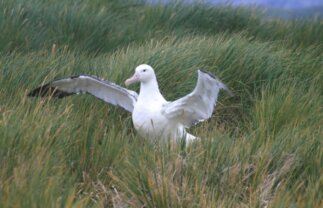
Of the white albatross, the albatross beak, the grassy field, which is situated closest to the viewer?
the grassy field

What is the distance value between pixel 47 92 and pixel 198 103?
105 cm

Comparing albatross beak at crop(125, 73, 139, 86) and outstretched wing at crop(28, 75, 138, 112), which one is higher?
albatross beak at crop(125, 73, 139, 86)

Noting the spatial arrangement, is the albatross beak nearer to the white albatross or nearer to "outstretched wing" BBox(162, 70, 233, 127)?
the white albatross

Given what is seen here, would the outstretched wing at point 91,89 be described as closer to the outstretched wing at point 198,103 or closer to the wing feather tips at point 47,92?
the wing feather tips at point 47,92

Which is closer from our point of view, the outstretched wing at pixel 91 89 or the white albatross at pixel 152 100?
the white albatross at pixel 152 100

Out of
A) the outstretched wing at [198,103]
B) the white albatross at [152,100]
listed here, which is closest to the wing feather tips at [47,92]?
the white albatross at [152,100]

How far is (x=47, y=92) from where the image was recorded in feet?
15.7

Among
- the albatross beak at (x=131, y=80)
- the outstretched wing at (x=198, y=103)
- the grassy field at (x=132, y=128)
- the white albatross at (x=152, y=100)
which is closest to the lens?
the grassy field at (x=132, y=128)

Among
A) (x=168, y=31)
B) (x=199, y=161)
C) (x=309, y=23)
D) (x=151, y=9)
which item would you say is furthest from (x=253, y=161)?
(x=309, y=23)

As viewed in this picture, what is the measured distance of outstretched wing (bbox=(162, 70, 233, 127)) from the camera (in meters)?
4.53

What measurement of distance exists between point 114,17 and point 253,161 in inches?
190

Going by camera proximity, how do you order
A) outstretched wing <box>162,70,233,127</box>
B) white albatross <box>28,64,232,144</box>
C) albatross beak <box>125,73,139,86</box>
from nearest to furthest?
outstretched wing <box>162,70,233,127</box> → white albatross <box>28,64,232,144</box> → albatross beak <box>125,73,139,86</box>

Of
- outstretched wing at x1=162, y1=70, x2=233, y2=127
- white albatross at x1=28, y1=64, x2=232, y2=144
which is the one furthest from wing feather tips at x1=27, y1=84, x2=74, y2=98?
outstretched wing at x1=162, y1=70, x2=233, y2=127

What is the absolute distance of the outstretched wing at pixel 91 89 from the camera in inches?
193
